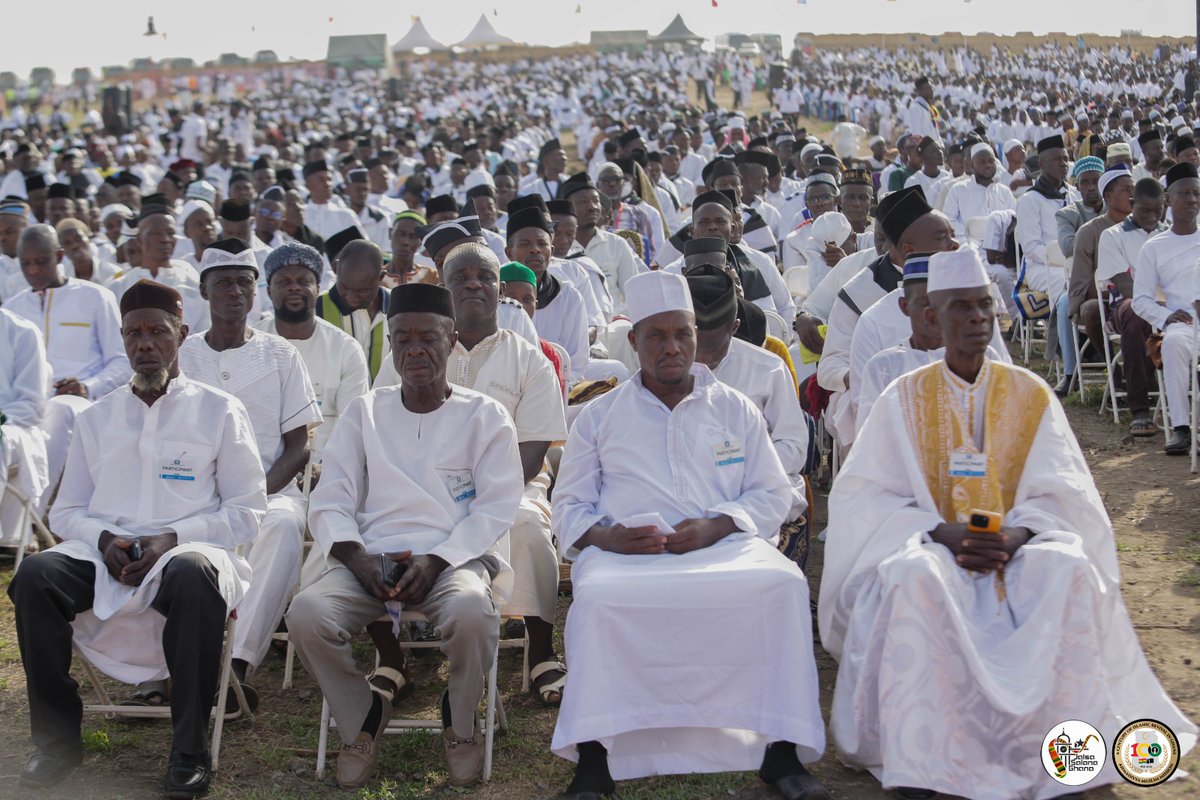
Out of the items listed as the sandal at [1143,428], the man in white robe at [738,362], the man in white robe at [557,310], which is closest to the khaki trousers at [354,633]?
the man in white robe at [738,362]

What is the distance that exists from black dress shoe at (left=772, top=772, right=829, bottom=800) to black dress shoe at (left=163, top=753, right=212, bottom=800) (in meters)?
2.01

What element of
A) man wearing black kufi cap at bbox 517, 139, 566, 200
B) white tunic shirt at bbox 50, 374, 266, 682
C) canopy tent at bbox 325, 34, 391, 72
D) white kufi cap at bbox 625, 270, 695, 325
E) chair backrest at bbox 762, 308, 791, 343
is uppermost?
canopy tent at bbox 325, 34, 391, 72

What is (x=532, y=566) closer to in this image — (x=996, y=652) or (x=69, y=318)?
(x=996, y=652)

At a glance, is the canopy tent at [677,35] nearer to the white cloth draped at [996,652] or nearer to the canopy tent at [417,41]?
the canopy tent at [417,41]

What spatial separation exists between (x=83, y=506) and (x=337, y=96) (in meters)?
55.8

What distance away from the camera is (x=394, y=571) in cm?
477

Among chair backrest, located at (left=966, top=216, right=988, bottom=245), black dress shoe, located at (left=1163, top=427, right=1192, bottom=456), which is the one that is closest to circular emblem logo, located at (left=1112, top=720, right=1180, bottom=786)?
black dress shoe, located at (left=1163, top=427, right=1192, bottom=456)

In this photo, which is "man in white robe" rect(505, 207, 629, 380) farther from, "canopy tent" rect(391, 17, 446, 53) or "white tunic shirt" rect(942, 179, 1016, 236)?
"canopy tent" rect(391, 17, 446, 53)

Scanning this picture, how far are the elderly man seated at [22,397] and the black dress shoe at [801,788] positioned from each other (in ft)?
15.1

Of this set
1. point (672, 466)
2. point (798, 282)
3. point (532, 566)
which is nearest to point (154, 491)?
point (532, 566)

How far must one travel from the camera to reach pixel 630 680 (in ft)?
14.7

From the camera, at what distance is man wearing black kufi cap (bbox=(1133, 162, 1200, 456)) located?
845cm

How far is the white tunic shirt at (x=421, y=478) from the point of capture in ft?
16.2

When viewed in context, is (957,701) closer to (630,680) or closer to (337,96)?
(630,680)
